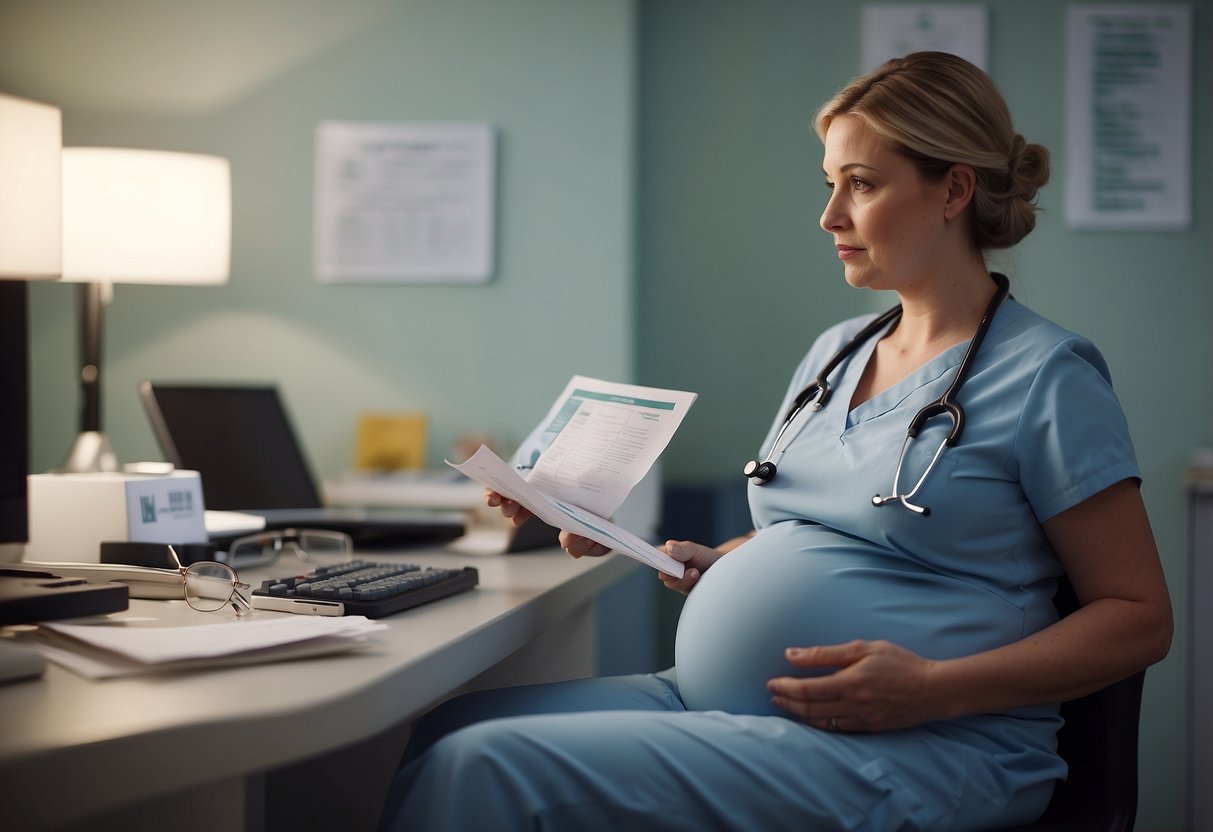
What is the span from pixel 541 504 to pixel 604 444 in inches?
6.9

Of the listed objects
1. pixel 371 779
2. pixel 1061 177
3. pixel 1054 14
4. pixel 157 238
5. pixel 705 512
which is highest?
pixel 1054 14

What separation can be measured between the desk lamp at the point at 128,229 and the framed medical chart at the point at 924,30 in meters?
1.65

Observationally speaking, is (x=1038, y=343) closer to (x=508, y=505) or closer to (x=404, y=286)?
(x=508, y=505)

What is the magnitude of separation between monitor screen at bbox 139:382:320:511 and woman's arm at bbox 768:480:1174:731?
45.0 inches

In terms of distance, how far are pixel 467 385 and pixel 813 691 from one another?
1.69 m

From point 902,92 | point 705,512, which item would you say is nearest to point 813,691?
point 902,92

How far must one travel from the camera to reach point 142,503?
1461mm

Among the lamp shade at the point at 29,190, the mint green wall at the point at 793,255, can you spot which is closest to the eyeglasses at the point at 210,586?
the lamp shade at the point at 29,190

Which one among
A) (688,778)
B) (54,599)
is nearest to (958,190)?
(688,778)

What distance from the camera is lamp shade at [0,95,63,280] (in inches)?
44.7

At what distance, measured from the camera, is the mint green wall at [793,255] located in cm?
277

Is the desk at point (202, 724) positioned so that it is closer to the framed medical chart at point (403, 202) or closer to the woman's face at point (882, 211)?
the woman's face at point (882, 211)

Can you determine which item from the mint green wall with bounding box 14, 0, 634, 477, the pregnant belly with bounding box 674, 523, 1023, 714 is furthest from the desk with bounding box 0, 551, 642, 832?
the mint green wall with bounding box 14, 0, 634, 477

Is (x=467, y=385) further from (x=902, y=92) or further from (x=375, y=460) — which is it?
(x=902, y=92)
